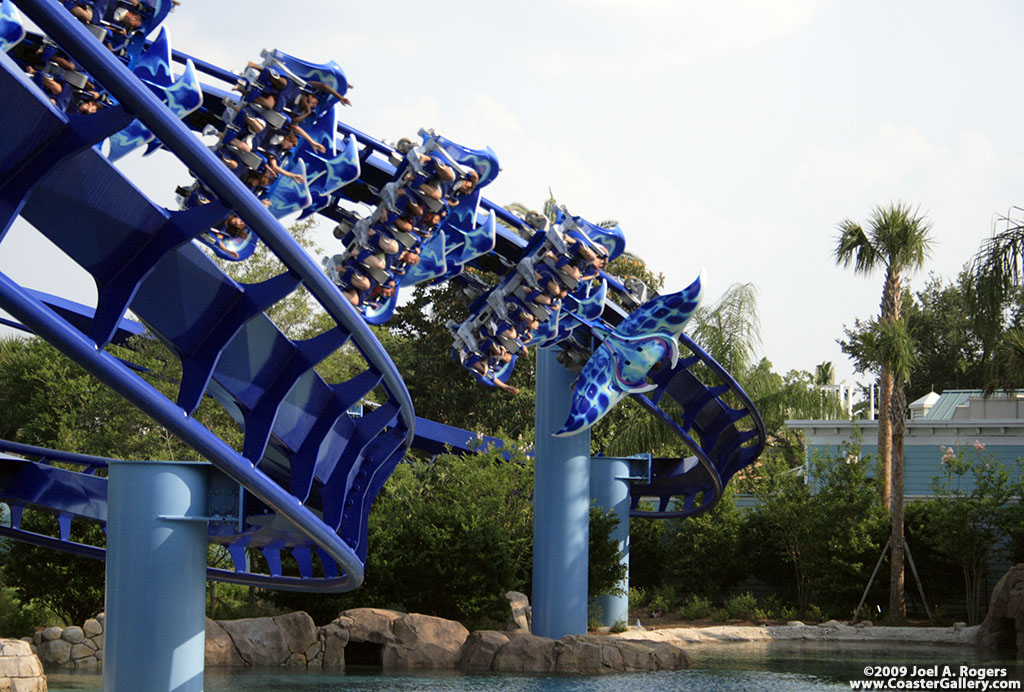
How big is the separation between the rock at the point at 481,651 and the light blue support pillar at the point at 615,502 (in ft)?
14.9

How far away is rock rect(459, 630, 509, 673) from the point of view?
14.9 m

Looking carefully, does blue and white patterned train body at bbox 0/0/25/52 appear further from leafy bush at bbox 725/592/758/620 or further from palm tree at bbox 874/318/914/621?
leafy bush at bbox 725/592/758/620

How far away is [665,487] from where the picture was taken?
2159 cm

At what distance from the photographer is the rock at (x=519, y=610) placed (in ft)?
57.4

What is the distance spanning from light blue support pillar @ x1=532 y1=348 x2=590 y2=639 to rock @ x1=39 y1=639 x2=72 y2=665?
6110 millimetres

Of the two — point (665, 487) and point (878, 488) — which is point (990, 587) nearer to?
point (878, 488)

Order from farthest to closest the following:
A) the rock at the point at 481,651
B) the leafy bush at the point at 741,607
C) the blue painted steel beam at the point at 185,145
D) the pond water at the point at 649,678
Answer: the leafy bush at the point at 741,607 < the rock at the point at 481,651 < the pond water at the point at 649,678 < the blue painted steel beam at the point at 185,145

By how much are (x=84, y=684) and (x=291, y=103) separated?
7142mm

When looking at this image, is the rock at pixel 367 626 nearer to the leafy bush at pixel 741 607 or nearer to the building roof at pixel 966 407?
the leafy bush at pixel 741 607

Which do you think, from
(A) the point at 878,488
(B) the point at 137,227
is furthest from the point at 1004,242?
(A) the point at 878,488

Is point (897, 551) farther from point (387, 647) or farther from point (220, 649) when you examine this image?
point (220, 649)

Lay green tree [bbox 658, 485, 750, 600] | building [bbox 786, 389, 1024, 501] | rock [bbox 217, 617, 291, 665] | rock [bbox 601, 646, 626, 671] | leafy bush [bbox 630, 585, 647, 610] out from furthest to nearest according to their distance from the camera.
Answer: building [bbox 786, 389, 1024, 501]
green tree [bbox 658, 485, 750, 600]
leafy bush [bbox 630, 585, 647, 610]
rock [bbox 217, 617, 291, 665]
rock [bbox 601, 646, 626, 671]

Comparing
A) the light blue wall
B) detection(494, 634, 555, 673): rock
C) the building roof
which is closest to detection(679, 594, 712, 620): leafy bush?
the light blue wall

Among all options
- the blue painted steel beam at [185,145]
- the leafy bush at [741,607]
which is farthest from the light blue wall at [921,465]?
the blue painted steel beam at [185,145]
